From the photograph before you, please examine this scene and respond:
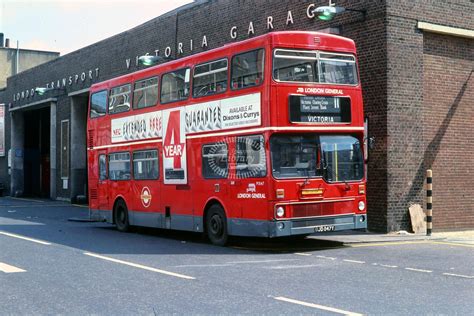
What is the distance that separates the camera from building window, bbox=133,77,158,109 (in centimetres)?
1662

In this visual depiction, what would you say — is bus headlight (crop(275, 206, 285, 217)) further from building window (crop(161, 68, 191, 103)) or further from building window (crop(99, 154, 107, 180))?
building window (crop(99, 154, 107, 180))

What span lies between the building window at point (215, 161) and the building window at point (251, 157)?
52cm

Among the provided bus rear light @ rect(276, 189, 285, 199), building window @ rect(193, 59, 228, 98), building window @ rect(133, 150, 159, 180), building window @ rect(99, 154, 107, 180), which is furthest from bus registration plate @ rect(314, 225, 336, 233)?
building window @ rect(99, 154, 107, 180)

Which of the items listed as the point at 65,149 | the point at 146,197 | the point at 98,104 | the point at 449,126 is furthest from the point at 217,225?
the point at 65,149

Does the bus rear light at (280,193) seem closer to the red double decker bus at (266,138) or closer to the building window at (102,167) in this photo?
the red double decker bus at (266,138)

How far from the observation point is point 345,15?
17719 mm

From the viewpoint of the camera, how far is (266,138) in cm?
1261

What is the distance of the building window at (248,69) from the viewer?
12914 mm

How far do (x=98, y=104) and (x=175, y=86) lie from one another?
4.75m

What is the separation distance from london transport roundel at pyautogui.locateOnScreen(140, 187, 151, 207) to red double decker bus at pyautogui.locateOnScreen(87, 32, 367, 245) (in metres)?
1.01

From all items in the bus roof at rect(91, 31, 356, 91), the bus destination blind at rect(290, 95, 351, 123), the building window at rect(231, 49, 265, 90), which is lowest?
the bus destination blind at rect(290, 95, 351, 123)

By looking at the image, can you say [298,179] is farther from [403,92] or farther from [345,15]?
[345,15]

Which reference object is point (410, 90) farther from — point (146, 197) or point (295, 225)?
point (146, 197)

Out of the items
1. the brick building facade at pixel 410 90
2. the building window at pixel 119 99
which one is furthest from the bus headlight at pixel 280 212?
the building window at pixel 119 99
